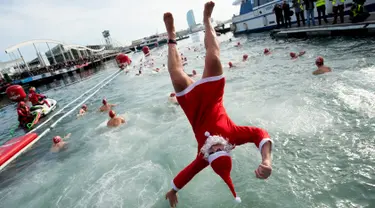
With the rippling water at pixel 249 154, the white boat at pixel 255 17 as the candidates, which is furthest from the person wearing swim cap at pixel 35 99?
the white boat at pixel 255 17

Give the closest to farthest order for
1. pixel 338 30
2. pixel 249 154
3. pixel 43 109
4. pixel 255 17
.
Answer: pixel 249 154 → pixel 43 109 → pixel 338 30 → pixel 255 17

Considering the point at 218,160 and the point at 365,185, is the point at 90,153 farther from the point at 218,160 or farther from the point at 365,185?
the point at 365,185

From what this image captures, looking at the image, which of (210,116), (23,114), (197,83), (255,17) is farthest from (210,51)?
(255,17)

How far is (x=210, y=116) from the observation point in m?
2.11

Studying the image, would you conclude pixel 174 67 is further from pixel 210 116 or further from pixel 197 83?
pixel 210 116

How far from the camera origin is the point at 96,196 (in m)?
4.52

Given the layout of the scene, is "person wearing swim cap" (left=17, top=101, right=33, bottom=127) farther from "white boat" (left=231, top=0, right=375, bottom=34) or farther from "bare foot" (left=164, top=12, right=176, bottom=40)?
"white boat" (left=231, top=0, right=375, bottom=34)

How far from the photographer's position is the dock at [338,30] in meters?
11.2

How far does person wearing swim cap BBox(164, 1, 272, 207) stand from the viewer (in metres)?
1.95

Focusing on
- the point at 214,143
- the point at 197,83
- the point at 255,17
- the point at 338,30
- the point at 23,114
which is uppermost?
the point at 255,17

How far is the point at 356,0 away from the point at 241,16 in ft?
73.5

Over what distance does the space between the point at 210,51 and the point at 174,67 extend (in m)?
0.38

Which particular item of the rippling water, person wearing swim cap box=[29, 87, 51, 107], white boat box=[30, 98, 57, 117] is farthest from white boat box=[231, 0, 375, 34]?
person wearing swim cap box=[29, 87, 51, 107]

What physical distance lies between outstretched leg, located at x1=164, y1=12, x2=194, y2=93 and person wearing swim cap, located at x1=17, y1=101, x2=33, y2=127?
12.4 metres
